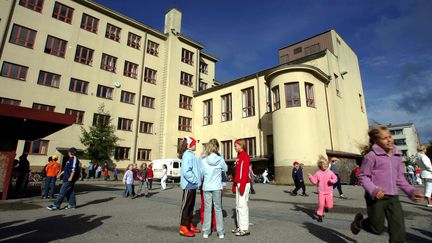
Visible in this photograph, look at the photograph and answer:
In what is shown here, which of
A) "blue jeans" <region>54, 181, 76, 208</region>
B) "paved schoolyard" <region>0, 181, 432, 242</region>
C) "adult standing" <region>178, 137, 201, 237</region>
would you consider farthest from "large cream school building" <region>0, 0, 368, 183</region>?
"adult standing" <region>178, 137, 201, 237</region>

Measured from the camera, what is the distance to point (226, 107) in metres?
32.4

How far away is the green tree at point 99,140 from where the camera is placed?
83.1 feet

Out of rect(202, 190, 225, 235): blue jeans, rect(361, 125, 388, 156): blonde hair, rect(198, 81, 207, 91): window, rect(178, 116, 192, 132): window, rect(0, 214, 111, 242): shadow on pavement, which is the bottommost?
rect(0, 214, 111, 242): shadow on pavement

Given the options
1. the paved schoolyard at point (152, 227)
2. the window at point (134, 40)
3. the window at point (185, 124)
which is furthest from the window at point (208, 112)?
the paved schoolyard at point (152, 227)

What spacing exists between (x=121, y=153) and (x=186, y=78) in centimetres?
1414

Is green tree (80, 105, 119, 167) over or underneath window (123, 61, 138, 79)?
underneath

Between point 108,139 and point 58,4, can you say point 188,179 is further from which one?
point 58,4

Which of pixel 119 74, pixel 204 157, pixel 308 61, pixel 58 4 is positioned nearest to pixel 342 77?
pixel 308 61

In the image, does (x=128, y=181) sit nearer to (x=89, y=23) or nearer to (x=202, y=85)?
(x=89, y=23)

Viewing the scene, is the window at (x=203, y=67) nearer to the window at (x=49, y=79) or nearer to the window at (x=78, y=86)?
the window at (x=78, y=86)

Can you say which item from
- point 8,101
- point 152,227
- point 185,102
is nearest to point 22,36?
point 8,101

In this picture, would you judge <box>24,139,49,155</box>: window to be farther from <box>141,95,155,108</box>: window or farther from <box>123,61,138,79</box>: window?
<box>123,61,138,79</box>: window

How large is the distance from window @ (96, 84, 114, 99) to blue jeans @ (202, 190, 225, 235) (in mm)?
27498

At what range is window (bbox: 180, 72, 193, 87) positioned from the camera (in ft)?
119
